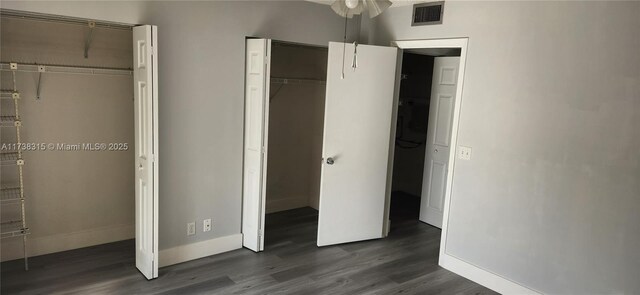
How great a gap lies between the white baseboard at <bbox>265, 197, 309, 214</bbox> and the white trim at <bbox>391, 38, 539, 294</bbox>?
6.56ft

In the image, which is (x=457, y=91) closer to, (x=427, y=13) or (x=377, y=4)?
(x=427, y=13)

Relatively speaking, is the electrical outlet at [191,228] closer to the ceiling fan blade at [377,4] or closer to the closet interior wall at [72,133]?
the closet interior wall at [72,133]

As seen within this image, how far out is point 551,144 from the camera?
10.1 ft

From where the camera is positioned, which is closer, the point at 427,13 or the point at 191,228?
the point at 191,228

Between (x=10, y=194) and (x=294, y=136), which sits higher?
(x=294, y=136)

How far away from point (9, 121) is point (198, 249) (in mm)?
1761

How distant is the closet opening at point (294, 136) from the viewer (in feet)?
15.8

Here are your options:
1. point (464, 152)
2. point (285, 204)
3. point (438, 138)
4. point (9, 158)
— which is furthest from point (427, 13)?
point (9, 158)

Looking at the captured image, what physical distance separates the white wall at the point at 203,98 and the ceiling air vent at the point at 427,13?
1015 mm

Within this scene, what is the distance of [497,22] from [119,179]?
3535 millimetres

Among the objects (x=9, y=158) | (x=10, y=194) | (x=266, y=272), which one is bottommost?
(x=266, y=272)

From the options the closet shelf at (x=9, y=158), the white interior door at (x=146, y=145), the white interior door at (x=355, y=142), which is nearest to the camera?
the white interior door at (x=146, y=145)

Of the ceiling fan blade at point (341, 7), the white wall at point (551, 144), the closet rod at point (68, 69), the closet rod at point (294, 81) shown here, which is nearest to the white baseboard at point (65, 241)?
the closet rod at point (68, 69)

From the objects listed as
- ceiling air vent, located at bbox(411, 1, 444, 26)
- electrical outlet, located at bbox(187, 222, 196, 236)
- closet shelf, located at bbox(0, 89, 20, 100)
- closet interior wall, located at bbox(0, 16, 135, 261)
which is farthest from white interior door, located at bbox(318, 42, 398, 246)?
closet shelf, located at bbox(0, 89, 20, 100)
